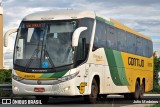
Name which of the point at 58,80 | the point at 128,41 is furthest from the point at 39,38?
the point at 128,41

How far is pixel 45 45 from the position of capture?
61.2 feet

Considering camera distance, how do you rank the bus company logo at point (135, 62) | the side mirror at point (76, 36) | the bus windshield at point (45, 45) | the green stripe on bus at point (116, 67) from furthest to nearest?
the bus company logo at point (135, 62), the green stripe on bus at point (116, 67), the bus windshield at point (45, 45), the side mirror at point (76, 36)

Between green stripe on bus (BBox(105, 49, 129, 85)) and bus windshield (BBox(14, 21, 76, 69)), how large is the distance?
11.1ft

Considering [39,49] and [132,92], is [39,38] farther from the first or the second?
[132,92]

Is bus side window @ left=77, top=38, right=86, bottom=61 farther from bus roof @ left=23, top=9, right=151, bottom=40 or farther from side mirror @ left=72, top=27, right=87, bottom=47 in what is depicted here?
bus roof @ left=23, top=9, right=151, bottom=40

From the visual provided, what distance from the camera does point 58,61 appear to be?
60.2ft

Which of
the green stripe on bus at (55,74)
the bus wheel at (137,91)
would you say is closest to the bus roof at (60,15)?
the green stripe on bus at (55,74)

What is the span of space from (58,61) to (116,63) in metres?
5.30

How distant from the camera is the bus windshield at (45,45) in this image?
18.4 metres

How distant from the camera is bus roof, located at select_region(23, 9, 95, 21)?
19.1 meters

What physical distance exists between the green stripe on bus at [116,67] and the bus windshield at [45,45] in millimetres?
3374

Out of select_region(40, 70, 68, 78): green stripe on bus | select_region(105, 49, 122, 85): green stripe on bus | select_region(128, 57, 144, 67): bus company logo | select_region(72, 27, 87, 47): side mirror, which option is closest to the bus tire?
select_region(40, 70, 68, 78): green stripe on bus

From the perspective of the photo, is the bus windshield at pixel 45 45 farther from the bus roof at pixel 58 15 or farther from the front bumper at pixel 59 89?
the front bumper at pixel 59 89

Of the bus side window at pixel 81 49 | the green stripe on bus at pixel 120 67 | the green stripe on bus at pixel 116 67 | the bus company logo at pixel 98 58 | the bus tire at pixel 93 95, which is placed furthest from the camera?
the green stripe on bus at pixel 120 67
